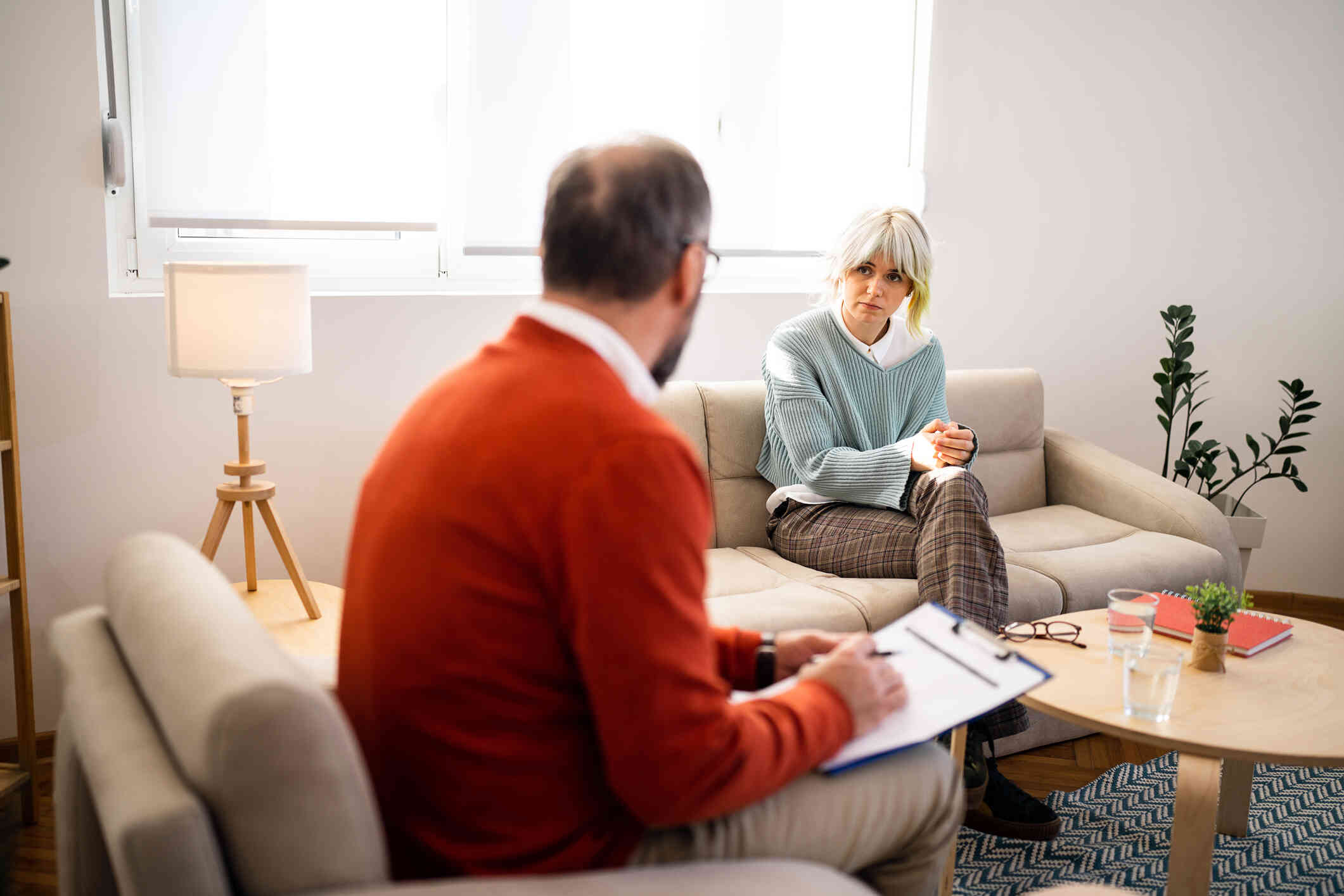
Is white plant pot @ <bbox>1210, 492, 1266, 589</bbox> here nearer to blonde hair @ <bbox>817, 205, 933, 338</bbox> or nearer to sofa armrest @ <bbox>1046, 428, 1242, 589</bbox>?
sofa armrest @ <bbox>1046, 428, 1242, 589</bbox>

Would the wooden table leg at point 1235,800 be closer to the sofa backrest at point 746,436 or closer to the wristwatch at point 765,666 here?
the sofa backrest at point 746,436

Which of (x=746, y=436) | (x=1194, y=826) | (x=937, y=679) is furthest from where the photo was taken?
(x=746, y=436)

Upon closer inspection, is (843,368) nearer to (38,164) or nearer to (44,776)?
(38,164)

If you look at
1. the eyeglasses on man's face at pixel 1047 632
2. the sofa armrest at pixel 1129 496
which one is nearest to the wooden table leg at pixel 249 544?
the eyeglasses on man's face at pixel 1047 632

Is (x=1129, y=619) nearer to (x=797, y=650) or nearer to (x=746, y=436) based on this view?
(x=797, y=650)

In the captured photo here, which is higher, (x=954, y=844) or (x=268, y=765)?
(x=268, y=765)

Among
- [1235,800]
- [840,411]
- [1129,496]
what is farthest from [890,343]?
[1235,800]

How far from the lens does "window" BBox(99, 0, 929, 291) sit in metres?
2.65

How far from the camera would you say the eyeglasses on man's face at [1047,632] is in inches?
81.2

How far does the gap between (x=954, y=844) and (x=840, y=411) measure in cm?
116

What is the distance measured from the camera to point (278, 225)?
2771 mm

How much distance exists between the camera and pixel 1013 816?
7.47 feet

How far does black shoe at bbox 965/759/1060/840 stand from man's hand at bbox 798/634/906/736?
1.20 metres

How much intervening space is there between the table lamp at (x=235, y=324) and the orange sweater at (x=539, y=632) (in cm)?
131
